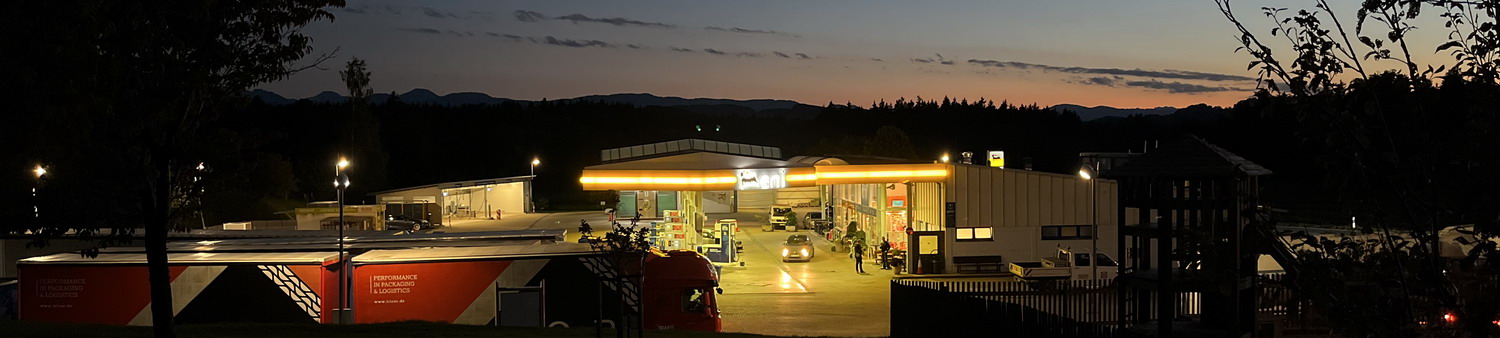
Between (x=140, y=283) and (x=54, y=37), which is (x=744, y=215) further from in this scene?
(x=54, y=37)

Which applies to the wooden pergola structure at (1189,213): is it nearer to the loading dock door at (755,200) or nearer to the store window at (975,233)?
the store window at (975,233)

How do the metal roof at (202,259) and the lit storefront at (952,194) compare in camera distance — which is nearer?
the metal roof at (202,259)

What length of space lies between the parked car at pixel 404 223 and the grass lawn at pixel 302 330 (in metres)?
35.6

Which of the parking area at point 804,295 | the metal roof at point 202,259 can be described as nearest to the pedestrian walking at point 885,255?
the parking area at point 804,295

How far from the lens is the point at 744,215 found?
78875 mm

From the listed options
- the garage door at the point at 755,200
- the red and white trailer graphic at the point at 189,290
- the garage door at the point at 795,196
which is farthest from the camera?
the garage door at the point at 755,200

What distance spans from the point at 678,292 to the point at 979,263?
1939 cm

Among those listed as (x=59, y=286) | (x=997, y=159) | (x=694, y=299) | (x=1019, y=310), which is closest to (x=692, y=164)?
(x=997, y=159)

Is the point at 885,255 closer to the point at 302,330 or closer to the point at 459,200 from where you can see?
the point at 302,330

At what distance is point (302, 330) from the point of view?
60.3 ft

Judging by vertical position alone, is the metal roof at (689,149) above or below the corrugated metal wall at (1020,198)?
above

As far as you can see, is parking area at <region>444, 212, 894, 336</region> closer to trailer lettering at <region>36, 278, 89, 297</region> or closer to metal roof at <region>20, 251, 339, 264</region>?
metal roof at <region>20, 251, 339, 264</region>

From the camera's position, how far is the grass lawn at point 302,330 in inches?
658

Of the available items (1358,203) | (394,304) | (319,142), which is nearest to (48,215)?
(394,304)
